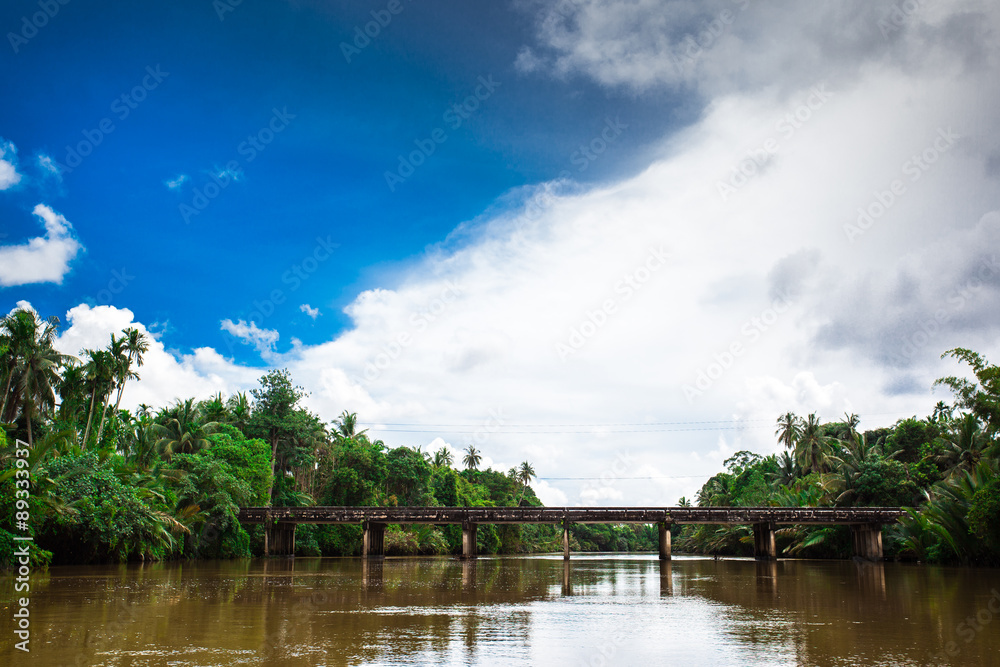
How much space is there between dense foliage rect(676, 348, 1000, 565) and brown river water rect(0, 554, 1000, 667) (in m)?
11.2

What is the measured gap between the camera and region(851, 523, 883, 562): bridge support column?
42844 mm

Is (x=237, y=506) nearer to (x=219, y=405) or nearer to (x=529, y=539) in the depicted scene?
(x=219, y=405)

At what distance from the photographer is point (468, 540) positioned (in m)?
49.8

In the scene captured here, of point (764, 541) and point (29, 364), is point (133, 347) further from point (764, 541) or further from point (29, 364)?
point (764, 541)

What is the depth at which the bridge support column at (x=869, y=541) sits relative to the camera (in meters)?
42.8

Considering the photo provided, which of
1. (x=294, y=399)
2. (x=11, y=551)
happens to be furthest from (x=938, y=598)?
(x=294, y=399)

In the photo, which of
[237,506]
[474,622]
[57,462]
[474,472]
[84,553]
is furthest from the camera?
[474,472]

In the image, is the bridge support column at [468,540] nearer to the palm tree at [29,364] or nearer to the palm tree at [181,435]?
the palm tree at [181,435]

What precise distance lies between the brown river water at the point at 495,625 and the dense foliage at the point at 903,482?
11.2 m

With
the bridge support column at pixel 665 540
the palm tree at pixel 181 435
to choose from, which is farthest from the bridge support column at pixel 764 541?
the palm tree at pixel 181 435

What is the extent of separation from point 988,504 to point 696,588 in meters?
13.7

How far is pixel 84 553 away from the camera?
2834cm

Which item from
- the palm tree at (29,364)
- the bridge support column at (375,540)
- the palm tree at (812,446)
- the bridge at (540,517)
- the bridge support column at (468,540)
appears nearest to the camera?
the palm tree at (29,364)

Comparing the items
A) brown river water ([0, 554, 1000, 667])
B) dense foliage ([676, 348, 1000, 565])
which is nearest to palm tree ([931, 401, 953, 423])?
dense foliage ([676, 348, 1000, 565])
